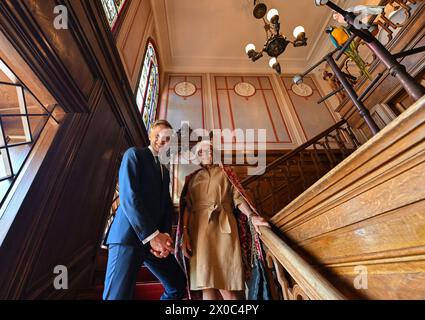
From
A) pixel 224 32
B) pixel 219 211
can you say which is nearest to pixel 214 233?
pixel 219 211

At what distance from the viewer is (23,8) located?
2.99ft

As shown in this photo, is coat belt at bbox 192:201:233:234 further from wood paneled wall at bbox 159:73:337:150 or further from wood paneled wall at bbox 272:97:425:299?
wood paneled wall at bbox 159:73:337:150

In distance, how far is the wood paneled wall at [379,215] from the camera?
380 mm

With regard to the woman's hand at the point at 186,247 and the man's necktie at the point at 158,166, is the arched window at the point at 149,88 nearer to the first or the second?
the man's necktie at the point at 158,166

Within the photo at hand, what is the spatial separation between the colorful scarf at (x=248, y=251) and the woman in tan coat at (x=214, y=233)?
21 millimetres

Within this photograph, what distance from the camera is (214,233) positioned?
1098mm

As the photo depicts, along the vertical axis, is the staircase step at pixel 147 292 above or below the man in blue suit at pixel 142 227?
below

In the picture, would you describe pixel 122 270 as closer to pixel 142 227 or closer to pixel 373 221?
pixel 142 227

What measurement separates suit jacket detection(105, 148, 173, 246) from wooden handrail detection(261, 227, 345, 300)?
59 cm

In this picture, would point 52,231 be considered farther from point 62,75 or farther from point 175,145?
point 175,145

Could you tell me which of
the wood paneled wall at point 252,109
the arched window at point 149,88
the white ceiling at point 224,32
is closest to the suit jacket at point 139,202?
the arched window at point 149,88

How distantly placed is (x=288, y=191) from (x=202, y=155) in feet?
7.39

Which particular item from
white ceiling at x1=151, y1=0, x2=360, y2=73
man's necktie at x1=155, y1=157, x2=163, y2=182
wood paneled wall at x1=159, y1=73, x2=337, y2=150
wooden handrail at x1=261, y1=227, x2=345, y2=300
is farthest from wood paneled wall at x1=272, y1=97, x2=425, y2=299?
white ceiling at x1=151, y1=0, x2=360, y2=73

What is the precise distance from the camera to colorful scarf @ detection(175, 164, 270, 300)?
3.14 ft
